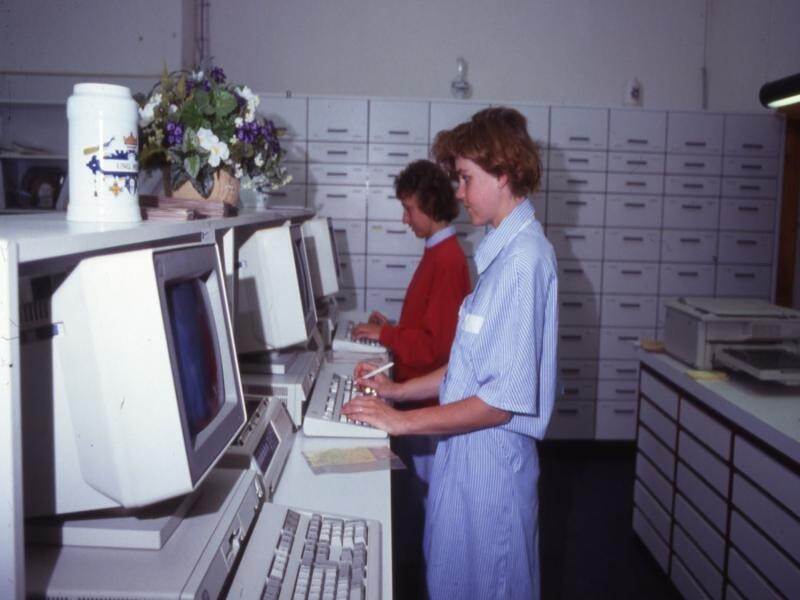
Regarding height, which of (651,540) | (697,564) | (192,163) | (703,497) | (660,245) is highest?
(192,163)

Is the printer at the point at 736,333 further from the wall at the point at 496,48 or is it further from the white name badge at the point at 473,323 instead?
the wall at the point at 496,48

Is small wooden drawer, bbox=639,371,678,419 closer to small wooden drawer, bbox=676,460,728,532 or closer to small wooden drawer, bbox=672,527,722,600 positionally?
small wooden drawer, bbox=676,460,728,532

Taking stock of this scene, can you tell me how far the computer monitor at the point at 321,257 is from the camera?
2.63 meters

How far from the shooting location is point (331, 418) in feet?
5.53

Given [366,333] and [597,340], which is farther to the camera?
[597,340]

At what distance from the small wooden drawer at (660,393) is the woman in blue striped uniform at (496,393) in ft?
3.99

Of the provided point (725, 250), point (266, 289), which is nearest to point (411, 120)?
point (725, 250)

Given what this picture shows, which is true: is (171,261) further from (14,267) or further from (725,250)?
(725,250)

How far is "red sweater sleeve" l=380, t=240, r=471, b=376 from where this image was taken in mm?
2285

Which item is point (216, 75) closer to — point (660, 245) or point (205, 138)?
point (205, 138)

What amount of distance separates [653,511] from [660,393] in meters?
0.48

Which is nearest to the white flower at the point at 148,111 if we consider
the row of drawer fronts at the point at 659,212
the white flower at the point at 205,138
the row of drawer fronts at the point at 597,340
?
the white flower at the point at 205,138

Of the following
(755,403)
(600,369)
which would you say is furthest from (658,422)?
(600,369)

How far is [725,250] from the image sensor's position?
4062mm
